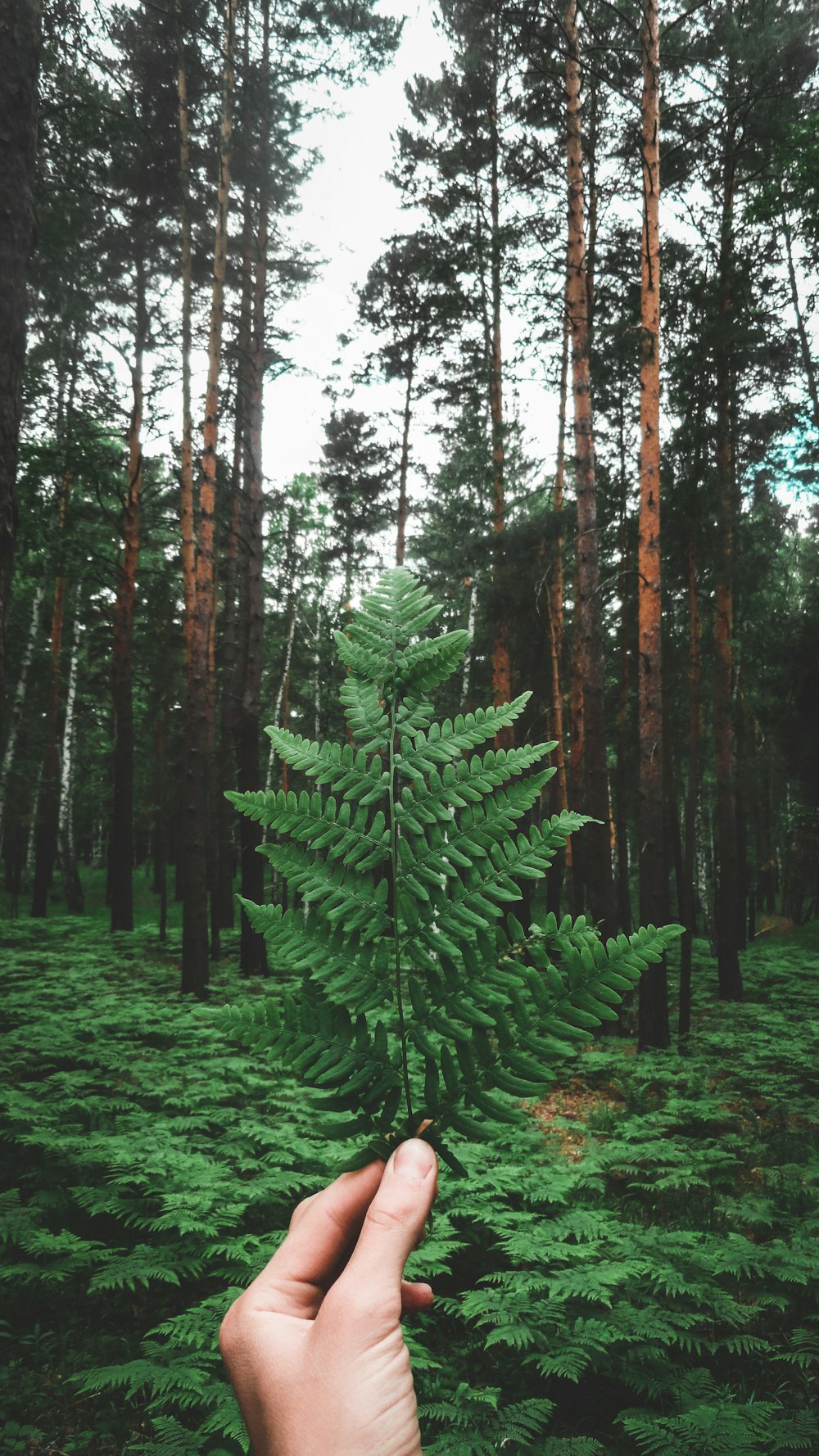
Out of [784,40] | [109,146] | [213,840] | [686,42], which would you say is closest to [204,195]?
[109,146]

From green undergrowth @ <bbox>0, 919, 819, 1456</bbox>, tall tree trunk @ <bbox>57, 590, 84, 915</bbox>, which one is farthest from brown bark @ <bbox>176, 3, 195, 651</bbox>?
tall tree trunk @ <bbox>57, 590, 84, 915</bbox>

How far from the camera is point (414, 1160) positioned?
3.71ft

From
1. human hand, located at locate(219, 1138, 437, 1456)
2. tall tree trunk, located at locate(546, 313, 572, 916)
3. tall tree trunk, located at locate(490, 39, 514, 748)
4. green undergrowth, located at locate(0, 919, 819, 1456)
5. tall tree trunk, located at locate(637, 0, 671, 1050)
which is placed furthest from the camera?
tall tree trunk, located at locate(546, 313, 572, 916)

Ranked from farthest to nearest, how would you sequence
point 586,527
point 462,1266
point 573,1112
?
point 586,527
point 573,1112
point 462,1266

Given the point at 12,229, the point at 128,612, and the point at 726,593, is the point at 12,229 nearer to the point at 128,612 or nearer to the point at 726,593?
the point at 726,593

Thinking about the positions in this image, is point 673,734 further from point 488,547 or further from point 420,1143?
point 420,1143

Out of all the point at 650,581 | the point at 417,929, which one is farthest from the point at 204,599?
the point at 417,929

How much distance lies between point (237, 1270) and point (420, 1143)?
362cm

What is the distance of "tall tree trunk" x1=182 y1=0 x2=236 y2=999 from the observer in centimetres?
1109

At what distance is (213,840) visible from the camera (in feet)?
62.6

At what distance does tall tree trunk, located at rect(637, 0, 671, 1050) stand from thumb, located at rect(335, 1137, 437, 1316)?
870 centimetres

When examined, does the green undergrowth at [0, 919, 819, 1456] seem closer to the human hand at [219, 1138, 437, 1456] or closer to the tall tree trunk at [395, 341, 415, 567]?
the human hand at [219, 1138, 437, 1456]

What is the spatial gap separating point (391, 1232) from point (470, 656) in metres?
19.2

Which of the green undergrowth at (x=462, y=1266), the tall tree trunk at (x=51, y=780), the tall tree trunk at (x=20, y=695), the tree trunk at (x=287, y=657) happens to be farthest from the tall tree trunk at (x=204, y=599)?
the tree trunk at (x=287, y=657)
